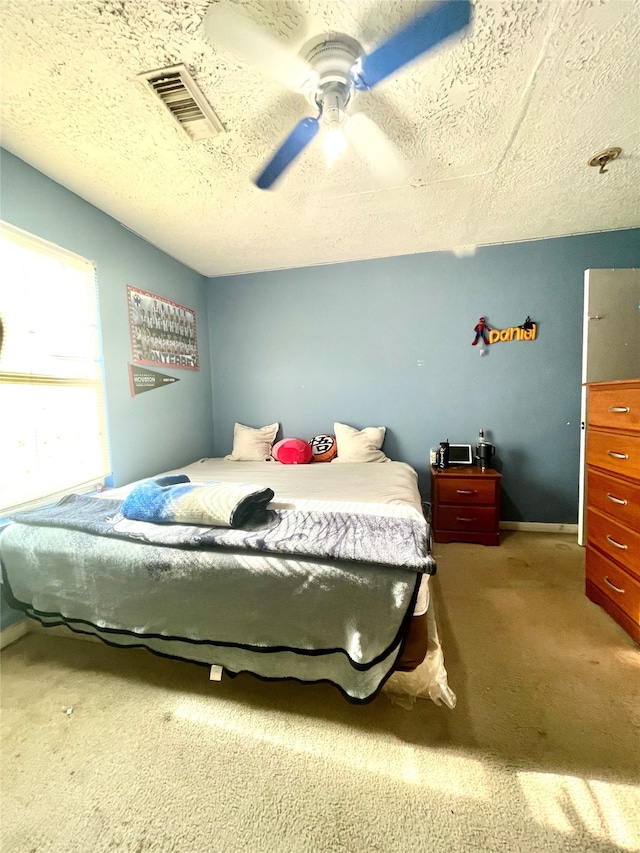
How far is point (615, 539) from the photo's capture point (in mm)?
1574

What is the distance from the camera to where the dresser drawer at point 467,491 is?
96.5 inches

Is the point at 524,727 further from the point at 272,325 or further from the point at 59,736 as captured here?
the point at 272,325

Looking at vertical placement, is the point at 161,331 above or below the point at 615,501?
above

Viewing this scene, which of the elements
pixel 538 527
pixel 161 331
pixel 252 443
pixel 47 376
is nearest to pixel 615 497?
pixel 538 527

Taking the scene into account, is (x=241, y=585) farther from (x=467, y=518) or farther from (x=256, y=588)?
(x=467, y=518)

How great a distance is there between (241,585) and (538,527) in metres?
2.65

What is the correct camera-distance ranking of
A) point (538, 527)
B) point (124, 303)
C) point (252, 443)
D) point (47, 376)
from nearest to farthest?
point (47, 376) → point (124, 303) → point (538, 527) → point (252, 443)

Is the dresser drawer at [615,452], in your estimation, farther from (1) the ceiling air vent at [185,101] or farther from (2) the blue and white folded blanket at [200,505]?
(1) the ceiling air vent at [185,101]

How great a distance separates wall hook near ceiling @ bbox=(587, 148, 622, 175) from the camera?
1.61 meters

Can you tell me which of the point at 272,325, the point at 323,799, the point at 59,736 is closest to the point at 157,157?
the point at 272,325

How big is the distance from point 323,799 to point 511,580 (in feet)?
5.28

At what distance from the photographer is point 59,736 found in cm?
114

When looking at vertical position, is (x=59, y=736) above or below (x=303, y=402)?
below

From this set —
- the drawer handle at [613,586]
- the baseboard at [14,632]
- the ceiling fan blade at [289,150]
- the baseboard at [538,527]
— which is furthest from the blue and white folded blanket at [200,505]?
the baseboard at [538,527]
